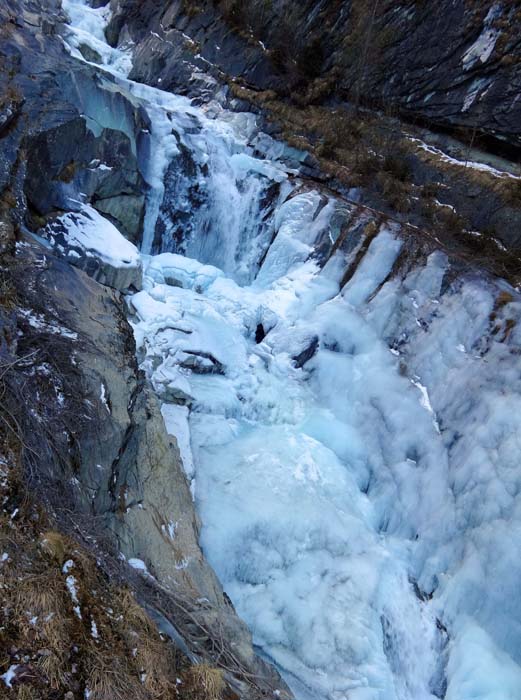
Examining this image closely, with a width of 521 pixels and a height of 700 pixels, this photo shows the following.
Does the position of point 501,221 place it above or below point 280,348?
above

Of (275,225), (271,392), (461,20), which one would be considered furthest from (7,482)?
(461,20)

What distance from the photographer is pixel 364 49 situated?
12070 mm

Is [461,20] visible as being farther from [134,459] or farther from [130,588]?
[130,588]

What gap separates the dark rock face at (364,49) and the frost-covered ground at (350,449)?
4.10 meters

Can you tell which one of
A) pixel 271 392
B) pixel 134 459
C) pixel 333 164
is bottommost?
pixel 271 392

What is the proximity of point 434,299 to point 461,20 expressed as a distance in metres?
7.27

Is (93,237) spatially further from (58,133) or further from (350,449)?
(350,449)

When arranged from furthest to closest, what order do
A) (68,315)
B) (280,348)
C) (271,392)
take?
(280,348), (271,392), (68,315)

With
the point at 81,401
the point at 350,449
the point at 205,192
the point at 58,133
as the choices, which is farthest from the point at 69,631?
the point at 205,192

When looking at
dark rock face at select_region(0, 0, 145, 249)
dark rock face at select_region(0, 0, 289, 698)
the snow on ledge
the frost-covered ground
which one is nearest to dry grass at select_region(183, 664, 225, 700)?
dark rock face at select_region(0, 0, 289, 698)

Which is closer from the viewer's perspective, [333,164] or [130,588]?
[130,588]

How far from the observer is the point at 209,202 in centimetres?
1068

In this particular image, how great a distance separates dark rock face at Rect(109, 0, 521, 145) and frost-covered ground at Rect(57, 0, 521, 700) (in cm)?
410

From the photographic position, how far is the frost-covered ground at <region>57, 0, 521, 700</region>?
519 cm
